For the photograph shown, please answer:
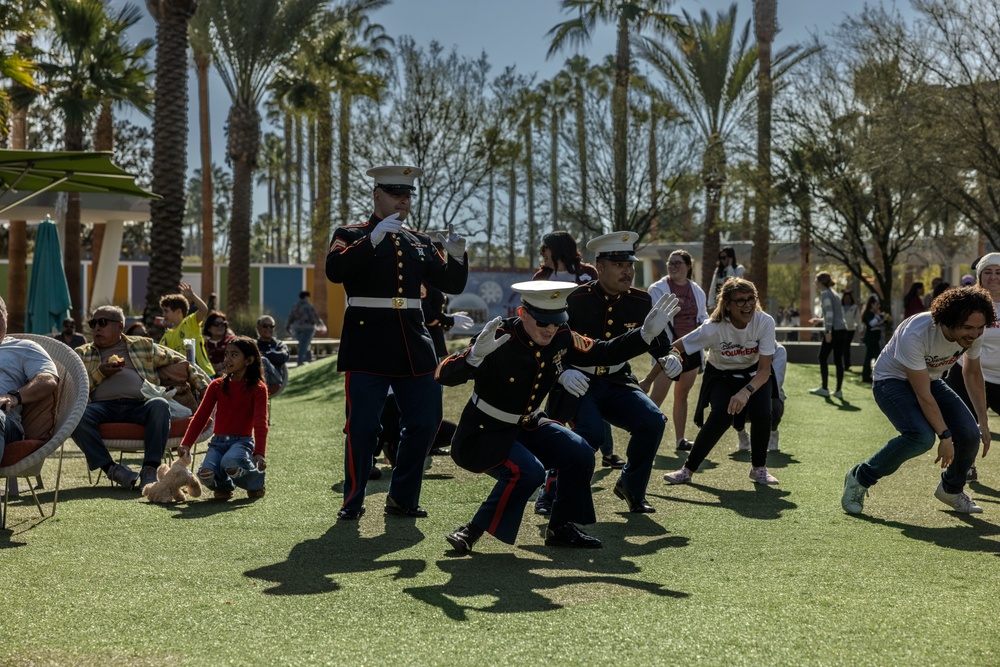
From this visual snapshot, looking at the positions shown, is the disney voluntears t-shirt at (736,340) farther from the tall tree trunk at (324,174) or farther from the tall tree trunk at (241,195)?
the tall tree trunk at (241,195)

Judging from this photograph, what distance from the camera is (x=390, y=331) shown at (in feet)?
22.8

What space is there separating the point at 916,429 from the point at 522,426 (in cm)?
250

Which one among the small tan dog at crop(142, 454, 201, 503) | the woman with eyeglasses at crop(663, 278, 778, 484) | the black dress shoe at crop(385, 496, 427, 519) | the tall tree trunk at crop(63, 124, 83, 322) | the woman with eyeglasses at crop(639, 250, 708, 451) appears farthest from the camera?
the tall tree trunk at crop(63, 124, 83, 322)

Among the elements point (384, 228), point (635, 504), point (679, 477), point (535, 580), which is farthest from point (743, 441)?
point (535, 580)

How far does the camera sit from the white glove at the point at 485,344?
5758 mm

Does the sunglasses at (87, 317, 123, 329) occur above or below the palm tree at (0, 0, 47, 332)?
below

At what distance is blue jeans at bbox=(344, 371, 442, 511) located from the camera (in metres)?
7.03

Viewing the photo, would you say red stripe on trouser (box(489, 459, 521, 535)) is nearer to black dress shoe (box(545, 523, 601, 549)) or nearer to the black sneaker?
black dress shoe (box(545, 523, 601, 549))

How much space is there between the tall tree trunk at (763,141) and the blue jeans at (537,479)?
2110 centimetres

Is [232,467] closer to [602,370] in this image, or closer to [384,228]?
[384,228]

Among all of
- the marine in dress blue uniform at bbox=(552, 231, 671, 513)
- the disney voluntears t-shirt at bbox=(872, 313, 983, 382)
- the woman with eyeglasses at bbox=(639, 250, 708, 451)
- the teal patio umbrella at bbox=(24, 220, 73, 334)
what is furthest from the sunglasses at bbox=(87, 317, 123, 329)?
the teal patio umbrella at bbox=(24, 220, 73, 334)

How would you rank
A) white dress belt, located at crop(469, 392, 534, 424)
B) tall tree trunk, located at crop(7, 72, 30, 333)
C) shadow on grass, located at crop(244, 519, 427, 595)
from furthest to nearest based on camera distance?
tall tree trunk, located at crop(7, 72, 30, 333) → white dress belt, located at crop(469, 392, 534, 424) → shadow on grass, located at crop(244, 519, 427, 595)

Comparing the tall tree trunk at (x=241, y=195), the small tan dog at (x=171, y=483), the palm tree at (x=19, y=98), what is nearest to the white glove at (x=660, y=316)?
the small tan dog at (x=171, y=483)

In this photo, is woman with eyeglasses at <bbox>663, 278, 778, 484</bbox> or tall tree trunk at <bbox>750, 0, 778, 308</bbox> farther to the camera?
tall tree trunk at <bbox>750, 0, 778, 308</bbox>
